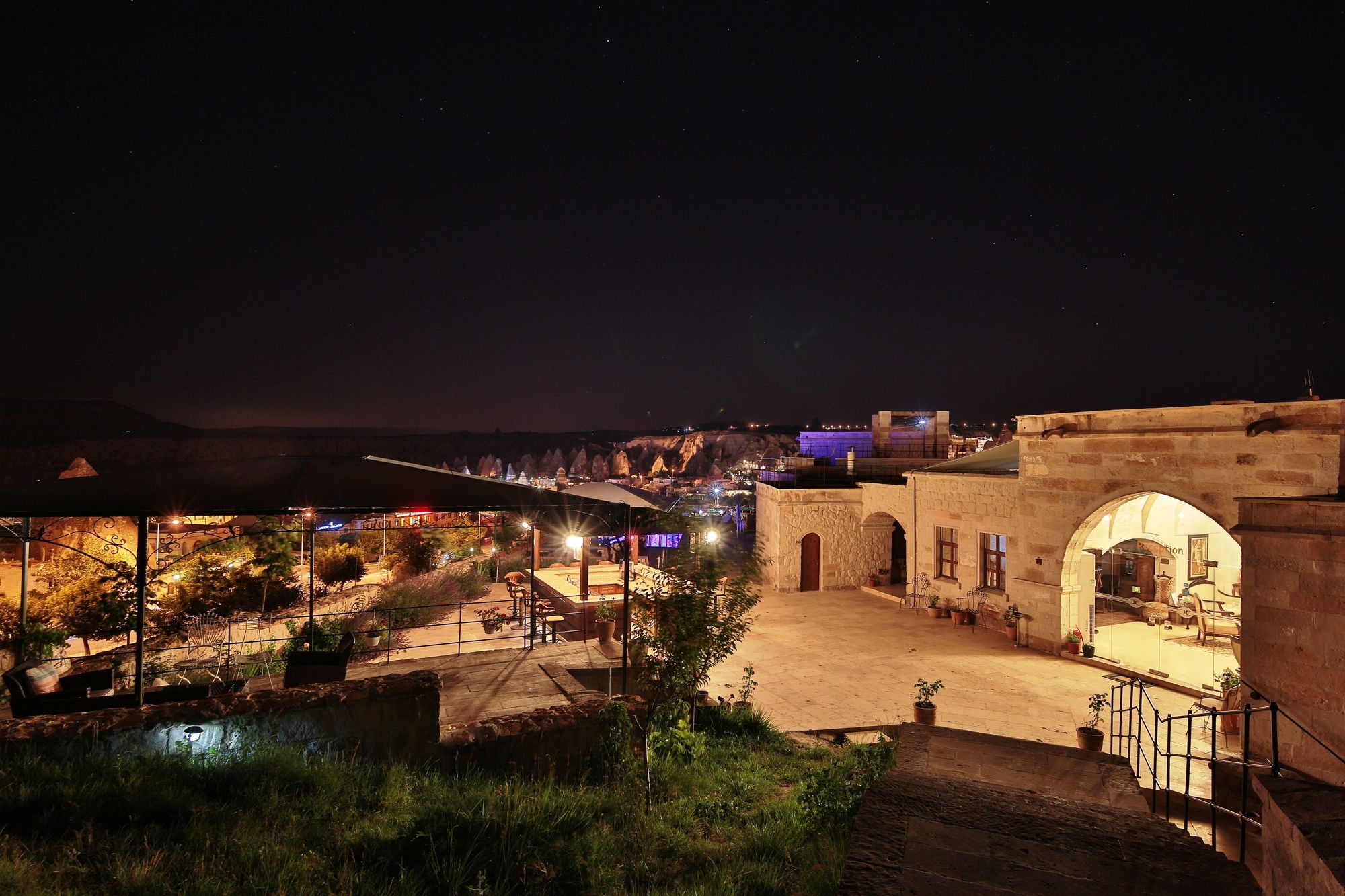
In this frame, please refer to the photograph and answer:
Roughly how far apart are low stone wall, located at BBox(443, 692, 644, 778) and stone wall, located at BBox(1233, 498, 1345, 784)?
22.7 ft

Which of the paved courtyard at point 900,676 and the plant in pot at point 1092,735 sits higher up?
the plant in pot at point 1092,735

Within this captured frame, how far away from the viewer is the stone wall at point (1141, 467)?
9.05 m

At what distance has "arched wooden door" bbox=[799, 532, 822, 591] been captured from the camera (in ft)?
57.9

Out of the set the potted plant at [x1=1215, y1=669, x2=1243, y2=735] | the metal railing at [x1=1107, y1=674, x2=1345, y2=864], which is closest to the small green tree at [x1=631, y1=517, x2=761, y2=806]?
the metal railing at [x1=1107, y1=674, x2=1345, y2=864]

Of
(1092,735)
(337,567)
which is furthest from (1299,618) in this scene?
(337,567)

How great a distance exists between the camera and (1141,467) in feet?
35.9

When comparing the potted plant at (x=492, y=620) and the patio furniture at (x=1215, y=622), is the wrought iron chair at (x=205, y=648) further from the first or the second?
the patio furniture at (x=1215, y=622)

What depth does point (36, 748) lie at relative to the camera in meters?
4.41

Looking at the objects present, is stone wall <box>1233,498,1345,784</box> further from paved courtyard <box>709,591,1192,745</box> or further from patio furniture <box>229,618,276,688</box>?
patio furniture <box>229,618,276,688</box>

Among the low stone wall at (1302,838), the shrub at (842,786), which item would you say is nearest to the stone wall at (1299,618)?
the low stone wall at (1302,838)

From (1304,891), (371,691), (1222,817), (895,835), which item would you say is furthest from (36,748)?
(1222,817)

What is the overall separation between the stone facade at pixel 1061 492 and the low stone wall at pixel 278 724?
953 cm

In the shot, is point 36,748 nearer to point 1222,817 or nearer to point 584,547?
point 584,547

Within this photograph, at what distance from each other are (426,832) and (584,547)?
28.3 feet
